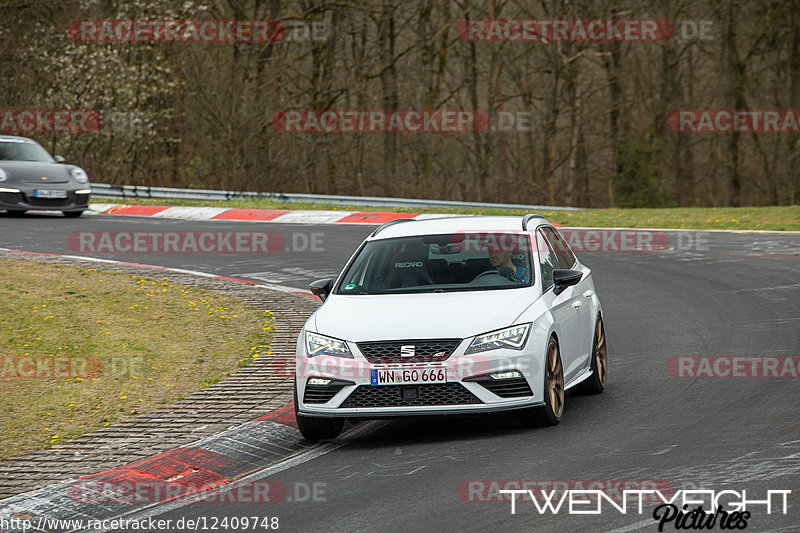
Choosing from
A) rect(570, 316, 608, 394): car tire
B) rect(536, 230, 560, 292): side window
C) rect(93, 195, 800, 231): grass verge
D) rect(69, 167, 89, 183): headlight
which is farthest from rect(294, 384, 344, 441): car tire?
rect(69, 167, 89, 183): headlight

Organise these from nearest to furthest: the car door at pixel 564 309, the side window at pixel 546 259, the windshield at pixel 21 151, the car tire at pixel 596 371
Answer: the car door at pixel 564 309, the side window at pixel 546 259, the car tire at pixel 596 371, the windshield at pixel 21 151

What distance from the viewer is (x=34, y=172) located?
24.3 m

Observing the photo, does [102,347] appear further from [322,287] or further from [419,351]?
[419,351]

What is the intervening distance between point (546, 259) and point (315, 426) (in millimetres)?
2534

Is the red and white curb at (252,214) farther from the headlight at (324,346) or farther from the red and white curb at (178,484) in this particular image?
the red and white curb at (178,484)

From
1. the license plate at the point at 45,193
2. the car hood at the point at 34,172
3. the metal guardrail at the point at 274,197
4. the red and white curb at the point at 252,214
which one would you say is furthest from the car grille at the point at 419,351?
the metal guardrail at the point at 274,197

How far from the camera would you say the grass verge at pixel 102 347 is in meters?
9.38

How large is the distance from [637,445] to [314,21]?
120ft

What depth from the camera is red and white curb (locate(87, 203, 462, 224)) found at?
81.6 ft

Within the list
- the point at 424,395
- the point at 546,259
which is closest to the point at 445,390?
the point at 424,395

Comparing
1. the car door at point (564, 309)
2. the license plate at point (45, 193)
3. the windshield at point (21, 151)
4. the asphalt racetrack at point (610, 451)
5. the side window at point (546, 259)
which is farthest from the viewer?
the windshield at point (21, 151)

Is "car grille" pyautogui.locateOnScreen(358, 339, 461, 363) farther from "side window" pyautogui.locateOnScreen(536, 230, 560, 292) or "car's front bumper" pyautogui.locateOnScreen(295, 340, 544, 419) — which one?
"side window" pyautogui.locateOnScreen(536, 230, 560, 292)

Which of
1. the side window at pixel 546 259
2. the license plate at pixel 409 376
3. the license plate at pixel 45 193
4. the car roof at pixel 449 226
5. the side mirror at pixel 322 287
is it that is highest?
the license plate at pixel 45 193

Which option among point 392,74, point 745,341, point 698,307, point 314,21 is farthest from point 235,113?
point 745,341
